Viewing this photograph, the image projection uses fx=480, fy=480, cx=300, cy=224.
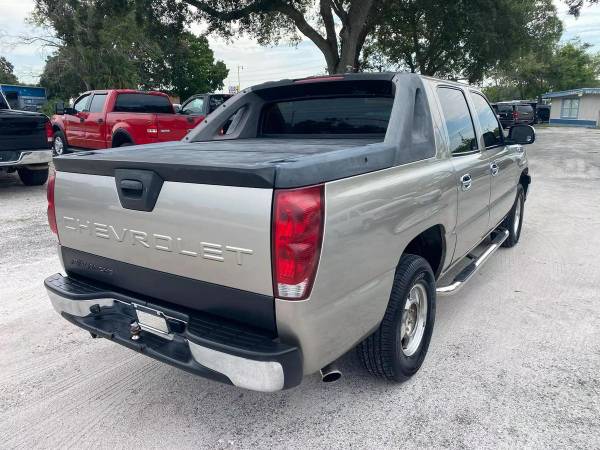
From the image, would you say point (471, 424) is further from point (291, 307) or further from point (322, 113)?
point (322, 113)

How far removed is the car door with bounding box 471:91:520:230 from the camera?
4.18 metres

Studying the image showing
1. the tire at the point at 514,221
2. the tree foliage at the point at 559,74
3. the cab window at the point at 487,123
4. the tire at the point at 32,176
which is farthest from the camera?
the tree foliage at the point at 559,74

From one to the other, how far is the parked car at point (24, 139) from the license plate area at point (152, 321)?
7551 mm

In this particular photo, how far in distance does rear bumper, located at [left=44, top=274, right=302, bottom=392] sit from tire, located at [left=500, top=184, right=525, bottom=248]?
13.6ft

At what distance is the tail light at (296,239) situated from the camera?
1.93m

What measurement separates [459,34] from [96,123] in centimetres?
1390

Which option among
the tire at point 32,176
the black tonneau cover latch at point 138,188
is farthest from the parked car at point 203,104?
the black tonneau cover latch at point 138,188

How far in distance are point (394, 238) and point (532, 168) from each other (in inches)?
479

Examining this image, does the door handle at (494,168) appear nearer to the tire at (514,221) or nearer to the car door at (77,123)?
the tire at (514,221)

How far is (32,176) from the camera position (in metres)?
9.77

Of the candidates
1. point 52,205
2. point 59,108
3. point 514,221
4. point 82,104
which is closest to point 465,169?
point 514,221

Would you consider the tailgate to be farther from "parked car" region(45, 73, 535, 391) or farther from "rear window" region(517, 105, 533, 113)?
"rear window" region(517, 105, 533, 113)

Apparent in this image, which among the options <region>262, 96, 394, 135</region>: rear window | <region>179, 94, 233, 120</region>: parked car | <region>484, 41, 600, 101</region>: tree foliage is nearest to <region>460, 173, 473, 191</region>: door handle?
<region>262, 96, 394, 135</region>: rear window

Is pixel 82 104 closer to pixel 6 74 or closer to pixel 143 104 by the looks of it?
pixel 143 104
